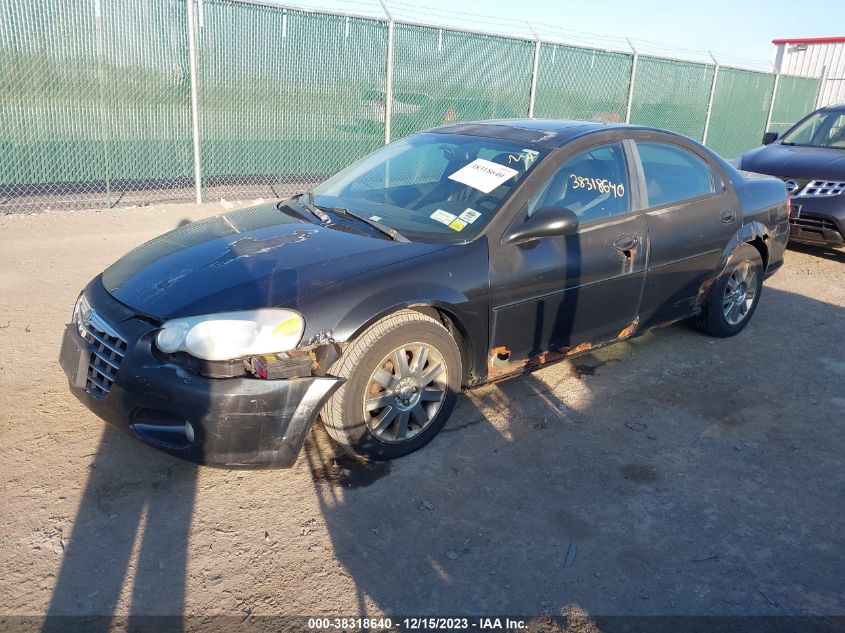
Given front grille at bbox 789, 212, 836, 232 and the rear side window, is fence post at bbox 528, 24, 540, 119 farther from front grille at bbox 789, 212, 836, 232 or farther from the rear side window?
the rear side window

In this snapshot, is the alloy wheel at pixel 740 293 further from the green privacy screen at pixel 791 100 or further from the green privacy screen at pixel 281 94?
the green privacy screen at pixel 791 100

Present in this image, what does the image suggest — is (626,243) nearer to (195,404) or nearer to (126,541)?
(195,404)

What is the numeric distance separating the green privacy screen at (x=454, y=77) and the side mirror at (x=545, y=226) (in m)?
6.83

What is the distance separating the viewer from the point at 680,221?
179 inches

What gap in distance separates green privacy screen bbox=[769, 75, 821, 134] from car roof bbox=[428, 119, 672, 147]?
47.3 ft

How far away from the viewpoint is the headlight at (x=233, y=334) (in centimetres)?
288

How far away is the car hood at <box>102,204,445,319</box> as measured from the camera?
Answer: 3.04 meters

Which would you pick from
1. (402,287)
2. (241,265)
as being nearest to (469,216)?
(402,287)

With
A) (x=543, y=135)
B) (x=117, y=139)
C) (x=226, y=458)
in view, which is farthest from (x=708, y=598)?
(x=117, y=139)

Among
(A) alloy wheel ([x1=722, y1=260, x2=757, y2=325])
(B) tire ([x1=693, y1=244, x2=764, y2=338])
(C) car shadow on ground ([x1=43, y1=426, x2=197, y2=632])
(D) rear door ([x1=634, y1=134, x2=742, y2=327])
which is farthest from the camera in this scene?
(A) alloy wheel ([x1=722, y1=260, x2=757, y2=325])

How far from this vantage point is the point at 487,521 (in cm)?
303

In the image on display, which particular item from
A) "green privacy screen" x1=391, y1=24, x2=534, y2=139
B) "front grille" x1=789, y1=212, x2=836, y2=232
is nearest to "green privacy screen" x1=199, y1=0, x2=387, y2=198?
"green privacy screen" x1=391, y1=24, x2=534, y2=139

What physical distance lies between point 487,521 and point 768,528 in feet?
4.14

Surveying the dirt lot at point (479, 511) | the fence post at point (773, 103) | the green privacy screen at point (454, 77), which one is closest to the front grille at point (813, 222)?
the dirt lot at point (479, 511)
